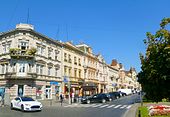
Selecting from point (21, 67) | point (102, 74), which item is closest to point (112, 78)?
point (102, 74)

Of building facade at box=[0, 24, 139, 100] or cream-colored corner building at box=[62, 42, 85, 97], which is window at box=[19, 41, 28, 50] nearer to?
building facade at box=[0, 24, 139, 100]

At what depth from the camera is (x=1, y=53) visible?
40.5m

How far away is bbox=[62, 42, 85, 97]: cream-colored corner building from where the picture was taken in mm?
49094

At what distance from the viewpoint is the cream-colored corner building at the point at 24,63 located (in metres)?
37.4

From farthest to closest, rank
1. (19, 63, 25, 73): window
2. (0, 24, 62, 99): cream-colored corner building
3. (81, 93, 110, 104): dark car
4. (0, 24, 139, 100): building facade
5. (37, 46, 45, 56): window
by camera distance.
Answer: (37, 46, 45, 56): window → (81, 93, 110, 104): dark car → (19, 63, 25, 73): window → (0, 24, 139, 100): building facade → (0, 24, 62, 99): cream-colored corner building

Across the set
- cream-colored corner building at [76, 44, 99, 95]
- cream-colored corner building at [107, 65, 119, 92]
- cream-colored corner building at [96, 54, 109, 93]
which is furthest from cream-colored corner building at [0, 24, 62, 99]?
cream-colored corner building at [107, 65, 119, 92]

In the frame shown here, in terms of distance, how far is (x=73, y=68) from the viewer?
2072 inches

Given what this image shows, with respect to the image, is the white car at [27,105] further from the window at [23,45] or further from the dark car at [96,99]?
the window at [23,45]

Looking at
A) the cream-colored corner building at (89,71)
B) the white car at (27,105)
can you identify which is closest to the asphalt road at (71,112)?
the white car at (27,105)

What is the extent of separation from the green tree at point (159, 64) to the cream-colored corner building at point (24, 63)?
32.2 m

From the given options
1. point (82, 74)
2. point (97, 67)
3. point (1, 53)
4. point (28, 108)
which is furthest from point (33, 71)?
point (97, 67)

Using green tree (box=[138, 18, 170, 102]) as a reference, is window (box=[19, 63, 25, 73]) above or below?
above

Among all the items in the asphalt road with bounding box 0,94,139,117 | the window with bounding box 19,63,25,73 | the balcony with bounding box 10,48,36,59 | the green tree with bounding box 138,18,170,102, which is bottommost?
the asphalt road with bounding box 0,94,139,117

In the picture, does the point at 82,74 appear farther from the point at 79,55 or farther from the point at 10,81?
the point at 10,81
